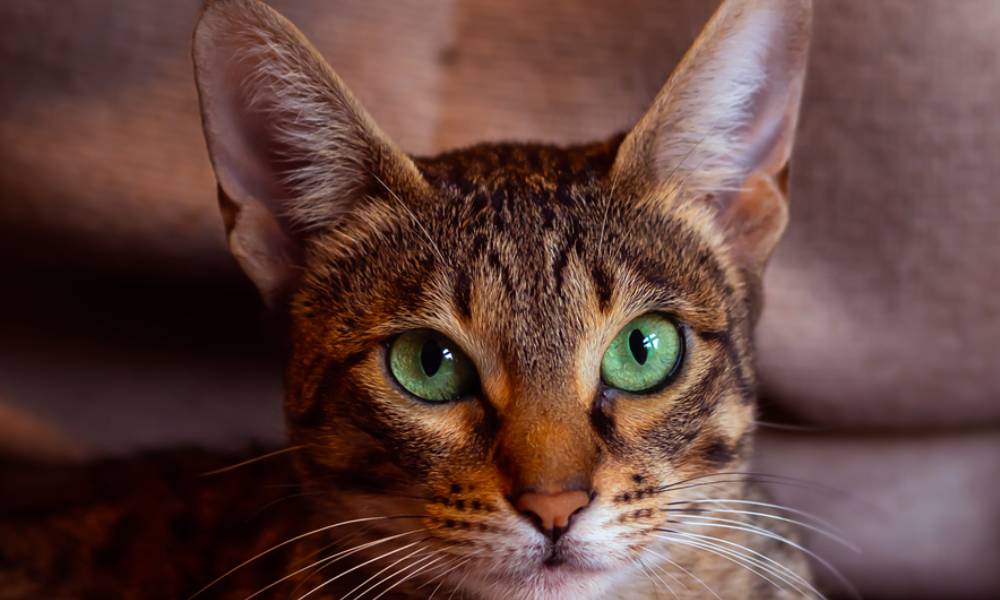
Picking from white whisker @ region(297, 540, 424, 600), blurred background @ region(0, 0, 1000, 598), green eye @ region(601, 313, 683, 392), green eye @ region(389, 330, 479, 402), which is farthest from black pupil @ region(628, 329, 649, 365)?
blurred background @ region(0, 0, 1000, 598)

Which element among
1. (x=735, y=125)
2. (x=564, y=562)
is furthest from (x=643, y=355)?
(x=735, y=125)

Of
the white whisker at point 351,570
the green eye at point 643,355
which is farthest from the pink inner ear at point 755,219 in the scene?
the white whisker at point 351,570

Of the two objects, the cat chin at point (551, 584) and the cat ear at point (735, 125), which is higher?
the cat ear at point (735, 125)

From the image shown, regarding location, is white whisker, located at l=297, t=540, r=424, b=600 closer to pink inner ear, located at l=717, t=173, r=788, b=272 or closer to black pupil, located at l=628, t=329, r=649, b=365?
black pupil, located at l=628, t=329, r=649, b=365

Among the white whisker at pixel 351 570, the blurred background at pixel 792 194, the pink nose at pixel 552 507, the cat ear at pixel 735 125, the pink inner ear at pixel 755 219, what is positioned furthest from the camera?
the blurred background at pixel 792 194

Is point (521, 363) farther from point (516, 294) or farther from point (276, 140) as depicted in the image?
point (276, 140)

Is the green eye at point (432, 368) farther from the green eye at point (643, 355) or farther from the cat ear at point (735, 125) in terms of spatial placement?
the cat ear at point (735, 125)

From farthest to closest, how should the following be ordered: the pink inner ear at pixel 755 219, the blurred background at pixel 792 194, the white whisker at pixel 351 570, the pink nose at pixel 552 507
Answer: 1. the blurred background at pixel 792 194
2. the pink inner ear at pixel 755 219
3. the white whisker at pixel 351 570
4. the pink nose at pixel 552 507
